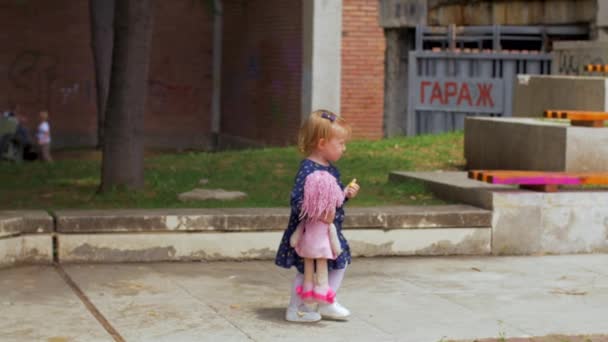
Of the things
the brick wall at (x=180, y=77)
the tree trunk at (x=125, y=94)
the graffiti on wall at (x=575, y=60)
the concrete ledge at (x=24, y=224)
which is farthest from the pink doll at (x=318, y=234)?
the brick wall at (x=180, y=77)

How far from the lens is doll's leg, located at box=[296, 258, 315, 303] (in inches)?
261

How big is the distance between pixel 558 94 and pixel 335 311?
6.34 m

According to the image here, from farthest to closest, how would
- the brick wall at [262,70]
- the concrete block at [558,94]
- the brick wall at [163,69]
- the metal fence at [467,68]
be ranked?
the brick wall at [163,69], the brick wall at [262,70], the metal fence at [467,68], the concrete block at [558,94]

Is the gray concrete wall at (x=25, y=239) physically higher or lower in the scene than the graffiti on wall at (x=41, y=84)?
lower

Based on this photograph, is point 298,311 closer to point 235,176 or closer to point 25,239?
point 25,239

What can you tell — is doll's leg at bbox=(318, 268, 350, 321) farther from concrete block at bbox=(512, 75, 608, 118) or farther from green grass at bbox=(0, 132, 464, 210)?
concrete block at bbox=(512, 75, 608, 118)

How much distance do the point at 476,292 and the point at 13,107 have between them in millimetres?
21083

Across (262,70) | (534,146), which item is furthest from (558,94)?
(262,70)

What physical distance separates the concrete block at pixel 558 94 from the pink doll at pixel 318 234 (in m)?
5.79

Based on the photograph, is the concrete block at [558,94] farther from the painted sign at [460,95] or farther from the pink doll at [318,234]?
the pink doll at [318,234]

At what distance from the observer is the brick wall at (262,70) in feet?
72.8

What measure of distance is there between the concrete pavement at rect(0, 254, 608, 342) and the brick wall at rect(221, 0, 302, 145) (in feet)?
44.6

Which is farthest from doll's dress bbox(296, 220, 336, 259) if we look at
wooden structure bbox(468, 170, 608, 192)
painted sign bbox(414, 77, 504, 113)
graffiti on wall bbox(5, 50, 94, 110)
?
graffiti on wall bbox(5, 50, 94, 110)

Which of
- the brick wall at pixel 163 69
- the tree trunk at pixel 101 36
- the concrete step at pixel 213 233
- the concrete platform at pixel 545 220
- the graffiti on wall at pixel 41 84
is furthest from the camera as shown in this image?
the graffiti on wall at pixel 41 84
